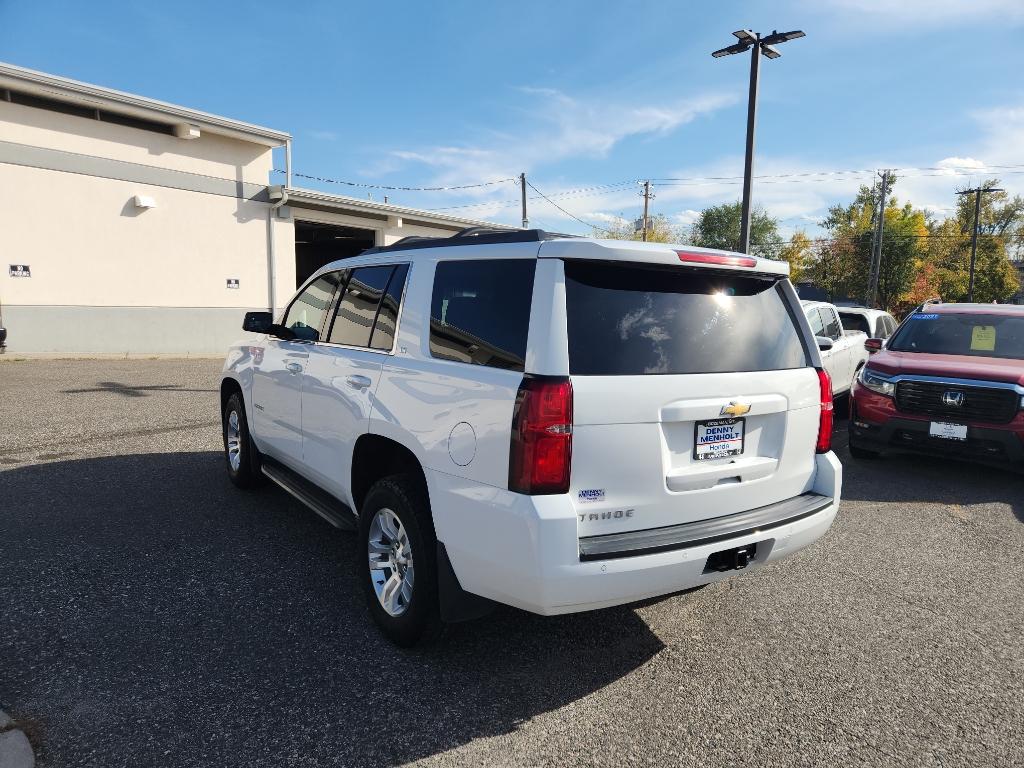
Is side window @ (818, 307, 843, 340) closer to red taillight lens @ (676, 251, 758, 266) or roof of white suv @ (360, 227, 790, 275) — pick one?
roof of white suv @ (360, 227, 790, 275)

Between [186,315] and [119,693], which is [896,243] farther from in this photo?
[119,693]

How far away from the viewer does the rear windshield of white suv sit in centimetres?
275

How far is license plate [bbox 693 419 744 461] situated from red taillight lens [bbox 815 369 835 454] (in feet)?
2.35

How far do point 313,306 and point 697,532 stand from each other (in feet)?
9.89

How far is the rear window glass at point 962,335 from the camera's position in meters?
7.25

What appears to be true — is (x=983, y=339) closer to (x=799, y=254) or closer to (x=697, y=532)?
(x=697, y=532)

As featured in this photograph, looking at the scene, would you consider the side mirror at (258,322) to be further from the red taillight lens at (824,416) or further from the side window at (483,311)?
the red taillight lens at (824,416)

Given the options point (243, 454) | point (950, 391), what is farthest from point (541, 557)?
point (950, 391)

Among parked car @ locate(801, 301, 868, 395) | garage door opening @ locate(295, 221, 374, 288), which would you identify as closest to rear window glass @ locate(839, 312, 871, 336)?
parked car @ locate(801, 301, 868, 395)

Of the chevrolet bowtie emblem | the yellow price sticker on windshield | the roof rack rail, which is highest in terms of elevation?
the roof rack rail

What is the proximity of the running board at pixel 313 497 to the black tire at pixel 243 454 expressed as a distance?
1.25 ft

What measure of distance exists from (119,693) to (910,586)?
14.2 ft

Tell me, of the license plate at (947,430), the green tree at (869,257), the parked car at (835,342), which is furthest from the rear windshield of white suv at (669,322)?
the green tree at (869,257)

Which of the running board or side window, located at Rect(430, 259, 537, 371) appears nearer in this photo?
side window, located at Rect(430, 259, 537, 371)
